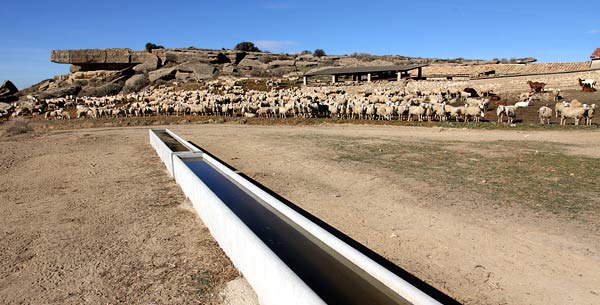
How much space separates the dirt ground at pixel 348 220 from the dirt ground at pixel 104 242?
2 cm

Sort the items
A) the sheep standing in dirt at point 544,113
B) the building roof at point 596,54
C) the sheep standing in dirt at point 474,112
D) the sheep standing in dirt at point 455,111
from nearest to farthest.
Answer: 1. the sheep standing in dirt at point 544,113
2. the sheep standing in dirt at point 474,112
3. the sheep standing in dirt at point 455,111
4. the building roof at point 596,54

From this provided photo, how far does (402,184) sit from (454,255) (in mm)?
3822

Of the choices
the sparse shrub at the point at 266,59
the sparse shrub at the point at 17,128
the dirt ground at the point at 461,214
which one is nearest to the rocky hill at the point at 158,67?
the sparse shrub at the point at 266,59

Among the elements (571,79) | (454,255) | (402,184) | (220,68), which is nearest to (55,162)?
(402,184)

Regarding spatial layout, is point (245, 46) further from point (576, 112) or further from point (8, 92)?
point (576, 112)

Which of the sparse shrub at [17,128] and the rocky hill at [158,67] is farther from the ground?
the rocky hill at [158,67]

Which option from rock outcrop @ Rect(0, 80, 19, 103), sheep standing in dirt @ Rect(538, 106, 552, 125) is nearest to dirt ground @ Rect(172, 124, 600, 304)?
sheep standing in dirt @ Rect(538, 106, 552, 125)

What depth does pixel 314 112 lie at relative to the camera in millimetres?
27656

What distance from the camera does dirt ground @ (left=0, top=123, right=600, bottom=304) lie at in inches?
186

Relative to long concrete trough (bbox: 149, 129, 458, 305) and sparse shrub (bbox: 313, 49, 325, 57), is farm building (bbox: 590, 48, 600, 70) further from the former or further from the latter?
sparse shrub (bbox: 313, 49, 325, 57)

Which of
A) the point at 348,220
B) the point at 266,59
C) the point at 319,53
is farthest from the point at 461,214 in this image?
the point at 319,53

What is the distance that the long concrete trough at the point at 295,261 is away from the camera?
12.6 feet

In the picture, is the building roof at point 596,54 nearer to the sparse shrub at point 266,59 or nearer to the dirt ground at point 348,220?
the dirt ground at point 348,220

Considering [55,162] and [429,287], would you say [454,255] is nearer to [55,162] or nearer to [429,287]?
[429,287]
